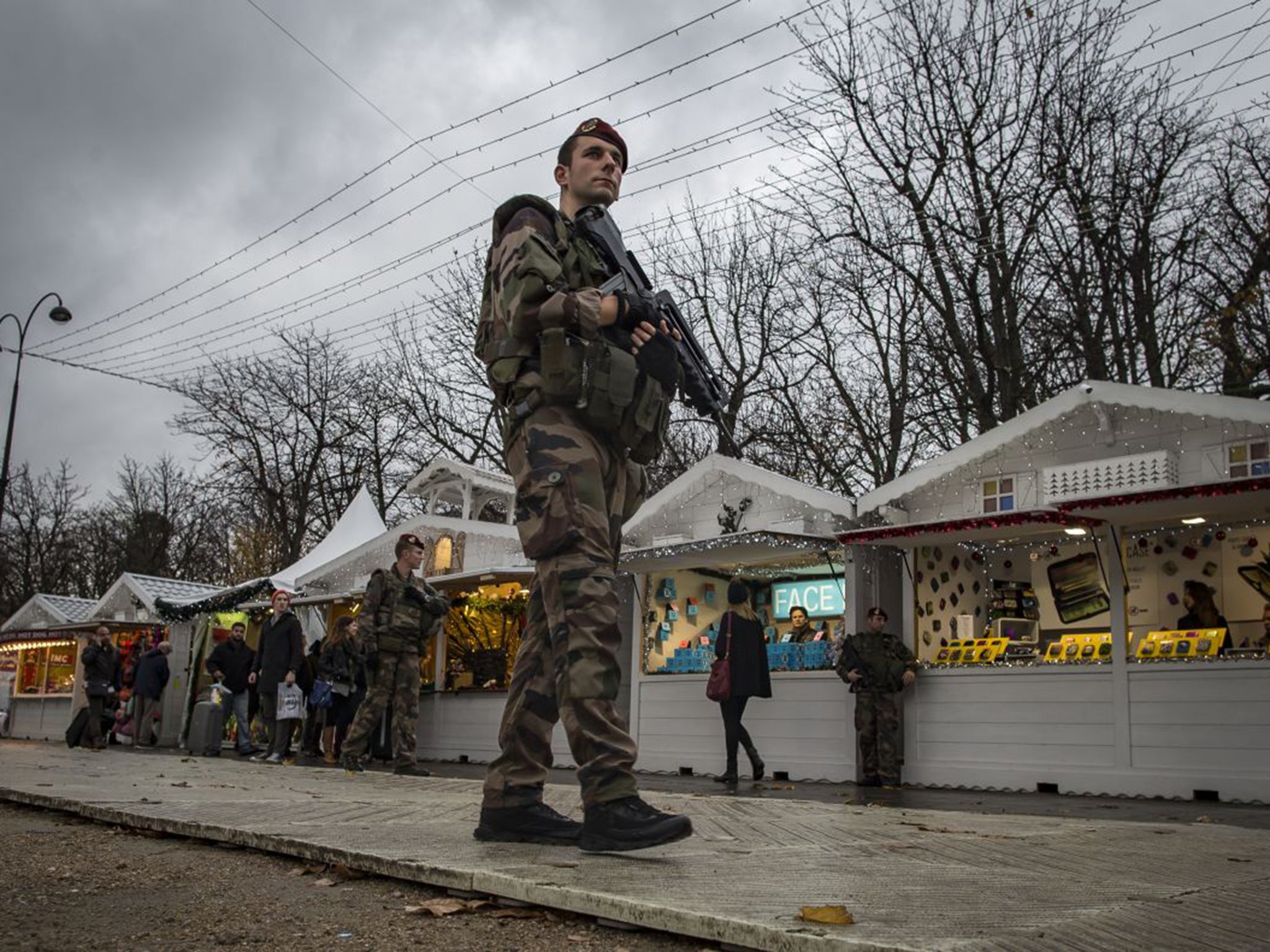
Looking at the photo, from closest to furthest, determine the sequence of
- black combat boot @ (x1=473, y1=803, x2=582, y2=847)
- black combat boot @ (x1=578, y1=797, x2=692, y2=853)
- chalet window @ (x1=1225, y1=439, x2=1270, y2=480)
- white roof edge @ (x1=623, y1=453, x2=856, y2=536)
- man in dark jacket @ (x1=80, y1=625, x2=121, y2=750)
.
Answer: black combat boot @ (x1=578, y1=797, x2=692, y2=853) < black combat boot @ (x1=473, y1=803, x2=582, y2=847) < chalet window @ (x1=1225, y1=439, x2=1270, y2=480) < white roof edge @ (x1=623, y1=453, x2=856, y2=536) < man in dark jacket @ (x1=80, y1=625, x2=121, y2=750)

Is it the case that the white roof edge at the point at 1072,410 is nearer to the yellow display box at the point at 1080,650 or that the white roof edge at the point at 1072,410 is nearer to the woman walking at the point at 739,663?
the yellow display box at the point at 1080,650

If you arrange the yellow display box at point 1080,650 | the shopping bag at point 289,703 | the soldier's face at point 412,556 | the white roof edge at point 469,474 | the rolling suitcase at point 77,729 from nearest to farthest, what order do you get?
the soldier's face at point 412,556 → the yellow display box at point 1080,650 → the shopping bag at point 289,703 → the rolling suitcase at point 77,729 → the white roof edge at point 469,474

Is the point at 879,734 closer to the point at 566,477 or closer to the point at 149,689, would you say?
the point at 566,477

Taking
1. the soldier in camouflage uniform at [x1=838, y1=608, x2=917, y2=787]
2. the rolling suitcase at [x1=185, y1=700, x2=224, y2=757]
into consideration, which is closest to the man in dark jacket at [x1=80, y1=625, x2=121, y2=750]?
the rolling suitcase at [x1=185, y1=700, x2=224, y2=757]

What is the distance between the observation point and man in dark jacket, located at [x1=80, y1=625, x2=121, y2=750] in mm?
18594

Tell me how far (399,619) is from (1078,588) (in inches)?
303

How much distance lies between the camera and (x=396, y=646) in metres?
12.2

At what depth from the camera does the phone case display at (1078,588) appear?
43.3 ft

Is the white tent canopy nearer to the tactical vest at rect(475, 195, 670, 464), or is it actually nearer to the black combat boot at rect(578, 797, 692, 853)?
the tactical vest at rect(475, 195, 670, 464)

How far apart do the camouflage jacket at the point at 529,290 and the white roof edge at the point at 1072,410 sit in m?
8.90

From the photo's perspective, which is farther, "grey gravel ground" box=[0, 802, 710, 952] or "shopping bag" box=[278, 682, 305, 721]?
"shopping bag" box=[278, 682, 305, 721]

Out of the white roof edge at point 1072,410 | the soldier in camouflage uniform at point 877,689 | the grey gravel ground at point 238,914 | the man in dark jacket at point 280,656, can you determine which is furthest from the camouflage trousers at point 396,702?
the grey gravel ground at point 238,914

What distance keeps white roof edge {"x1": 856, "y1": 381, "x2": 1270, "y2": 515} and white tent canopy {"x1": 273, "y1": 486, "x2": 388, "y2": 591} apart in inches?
434

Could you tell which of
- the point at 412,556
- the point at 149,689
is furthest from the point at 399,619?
the point at 149,689
